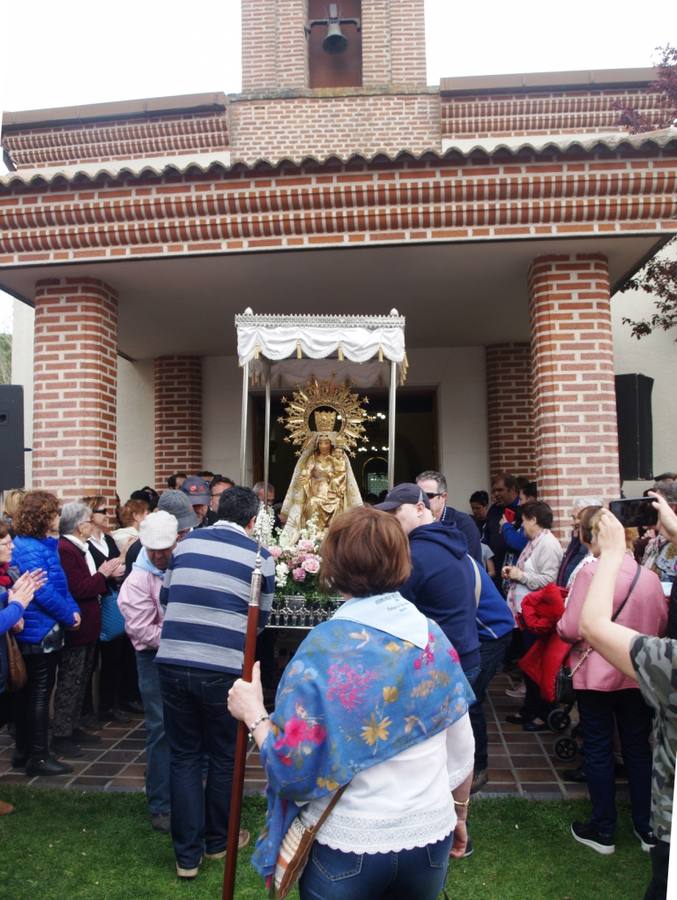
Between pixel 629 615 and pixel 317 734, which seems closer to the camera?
pixel 317 734

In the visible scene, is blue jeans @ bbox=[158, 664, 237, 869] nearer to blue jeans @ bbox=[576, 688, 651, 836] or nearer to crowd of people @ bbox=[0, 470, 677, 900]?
crowd of people @ bbox=[0, 470, 677, 900]

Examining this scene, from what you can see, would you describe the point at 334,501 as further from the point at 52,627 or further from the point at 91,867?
the point at 91,867

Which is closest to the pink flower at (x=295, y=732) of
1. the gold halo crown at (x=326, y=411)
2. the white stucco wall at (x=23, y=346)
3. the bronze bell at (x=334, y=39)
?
the gold halo crown at (x=326, y=411)

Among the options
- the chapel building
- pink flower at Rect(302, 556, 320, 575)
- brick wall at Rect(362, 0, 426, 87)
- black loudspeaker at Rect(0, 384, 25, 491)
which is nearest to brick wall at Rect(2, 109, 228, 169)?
brick wall at Rect(362, 0, 426, 87)

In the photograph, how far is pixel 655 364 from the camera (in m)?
9.58

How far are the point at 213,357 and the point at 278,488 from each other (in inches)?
120

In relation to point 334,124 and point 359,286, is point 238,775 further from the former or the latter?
point 334,124

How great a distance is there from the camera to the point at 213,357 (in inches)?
404

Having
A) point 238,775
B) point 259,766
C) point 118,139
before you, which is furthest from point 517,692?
point 118,139

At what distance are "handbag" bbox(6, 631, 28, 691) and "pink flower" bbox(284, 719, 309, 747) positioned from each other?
119 inches

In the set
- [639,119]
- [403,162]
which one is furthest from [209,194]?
[639,119]

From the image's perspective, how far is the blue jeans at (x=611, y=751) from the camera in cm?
369

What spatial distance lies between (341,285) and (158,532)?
427 centimetres

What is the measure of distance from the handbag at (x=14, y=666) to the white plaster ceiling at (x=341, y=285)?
363 cm
